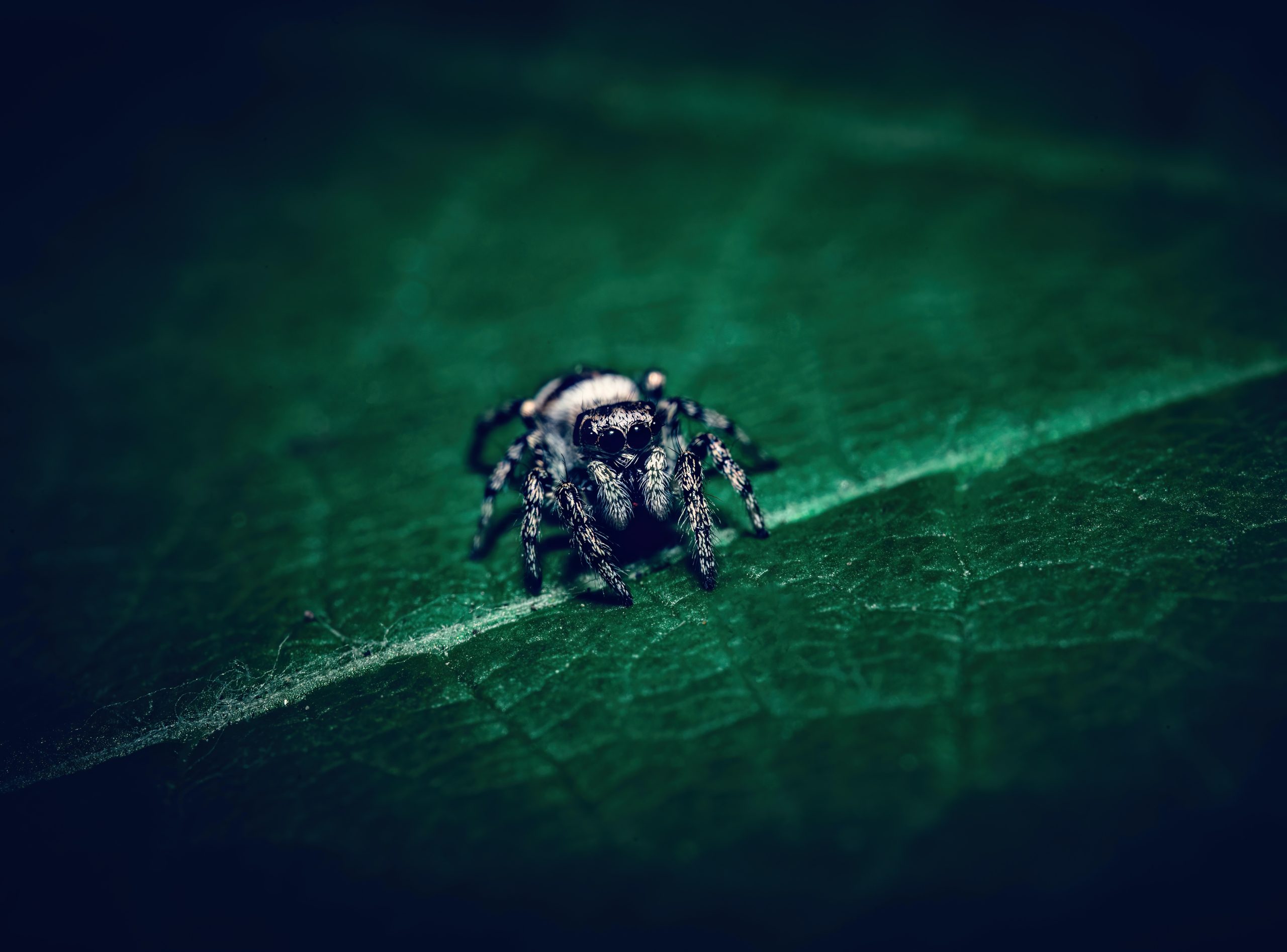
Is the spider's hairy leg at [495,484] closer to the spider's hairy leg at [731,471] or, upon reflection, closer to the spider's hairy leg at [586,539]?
the spider's hairy leg at [586,539]

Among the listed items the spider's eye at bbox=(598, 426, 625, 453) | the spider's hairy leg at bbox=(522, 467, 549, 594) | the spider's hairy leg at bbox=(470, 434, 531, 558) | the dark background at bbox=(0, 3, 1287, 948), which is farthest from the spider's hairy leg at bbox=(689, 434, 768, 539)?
the dark background at bbox=(0, 3, 1287, 948)

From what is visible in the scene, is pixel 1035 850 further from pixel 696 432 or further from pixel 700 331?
pixel 700 331

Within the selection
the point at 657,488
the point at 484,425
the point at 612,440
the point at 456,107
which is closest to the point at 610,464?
the point at 612,440

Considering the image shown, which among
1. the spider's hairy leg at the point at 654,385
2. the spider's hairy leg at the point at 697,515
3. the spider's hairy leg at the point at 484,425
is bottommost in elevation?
the spider's hairy leg at the point at 697,515

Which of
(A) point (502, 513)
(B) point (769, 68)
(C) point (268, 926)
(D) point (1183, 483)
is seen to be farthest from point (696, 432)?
(B) point (769, 68)

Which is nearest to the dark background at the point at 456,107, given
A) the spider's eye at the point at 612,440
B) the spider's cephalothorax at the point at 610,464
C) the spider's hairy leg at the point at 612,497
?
the spider's cephalothorax at the point at 610,464

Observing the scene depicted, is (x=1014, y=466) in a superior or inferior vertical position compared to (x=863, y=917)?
superior

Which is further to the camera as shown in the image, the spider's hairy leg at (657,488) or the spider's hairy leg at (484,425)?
the spider's hairy leg at (484,425)
